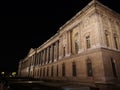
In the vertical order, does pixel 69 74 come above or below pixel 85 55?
below

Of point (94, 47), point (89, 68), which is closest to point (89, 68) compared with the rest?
point (89, 68)

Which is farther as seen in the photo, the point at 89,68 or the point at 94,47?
the point at 89,68

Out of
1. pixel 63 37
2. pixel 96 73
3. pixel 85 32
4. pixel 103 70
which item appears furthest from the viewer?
pixel 63 37

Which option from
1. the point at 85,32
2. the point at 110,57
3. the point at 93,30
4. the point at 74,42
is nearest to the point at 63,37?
the point at 74,42

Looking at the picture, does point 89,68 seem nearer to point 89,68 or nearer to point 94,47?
point 89,68

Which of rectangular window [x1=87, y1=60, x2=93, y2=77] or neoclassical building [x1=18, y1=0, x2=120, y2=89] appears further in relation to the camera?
rectangular window [x1=87, y1=60, x2=93, y2=77]

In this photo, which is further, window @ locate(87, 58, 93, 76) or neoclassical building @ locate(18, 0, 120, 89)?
window @ locate(87, 58, 93, 76)

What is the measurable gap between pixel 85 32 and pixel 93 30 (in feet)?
6.39

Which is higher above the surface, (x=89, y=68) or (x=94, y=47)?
(x=94, y=47)

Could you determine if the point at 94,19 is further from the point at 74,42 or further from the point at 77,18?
the point at 74,42

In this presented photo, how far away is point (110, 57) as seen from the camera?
16.5 meters

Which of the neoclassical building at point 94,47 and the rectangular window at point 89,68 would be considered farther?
the rectangular window at point 89,68

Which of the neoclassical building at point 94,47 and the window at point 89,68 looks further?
the window at point 89,68

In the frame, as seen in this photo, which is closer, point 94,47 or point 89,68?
point 94,47
